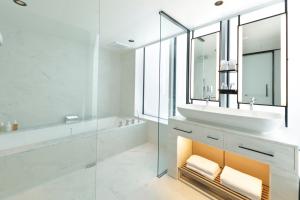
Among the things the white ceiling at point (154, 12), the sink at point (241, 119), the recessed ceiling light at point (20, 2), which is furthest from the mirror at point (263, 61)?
the recessed ceiling light at point (20, 2)

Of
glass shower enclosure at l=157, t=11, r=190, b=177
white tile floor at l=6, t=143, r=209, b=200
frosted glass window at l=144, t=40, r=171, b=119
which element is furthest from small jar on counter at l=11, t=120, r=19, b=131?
frosted glass window at l=144, t=40, r=171, b=119

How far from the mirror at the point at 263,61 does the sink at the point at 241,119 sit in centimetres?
39

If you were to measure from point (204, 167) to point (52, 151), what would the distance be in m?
1.98

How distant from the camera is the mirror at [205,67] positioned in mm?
2273

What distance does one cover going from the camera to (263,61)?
183cm

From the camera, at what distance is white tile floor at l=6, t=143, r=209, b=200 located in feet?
5.48

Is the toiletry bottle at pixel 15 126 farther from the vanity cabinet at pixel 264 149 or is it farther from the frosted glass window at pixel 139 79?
the vanity cabinet at pixel 264 149

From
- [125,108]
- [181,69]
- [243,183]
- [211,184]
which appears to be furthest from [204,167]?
[125,108]

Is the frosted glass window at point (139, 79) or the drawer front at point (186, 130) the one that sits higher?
the frosted glass window at point (139, 79)

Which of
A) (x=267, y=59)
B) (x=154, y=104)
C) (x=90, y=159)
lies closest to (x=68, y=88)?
(x=90, y=159)

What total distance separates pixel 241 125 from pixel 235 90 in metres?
0.77

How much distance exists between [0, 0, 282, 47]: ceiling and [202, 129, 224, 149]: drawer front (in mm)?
1571

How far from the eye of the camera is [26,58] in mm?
2371

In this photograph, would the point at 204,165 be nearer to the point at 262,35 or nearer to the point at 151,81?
the point at 262,35
